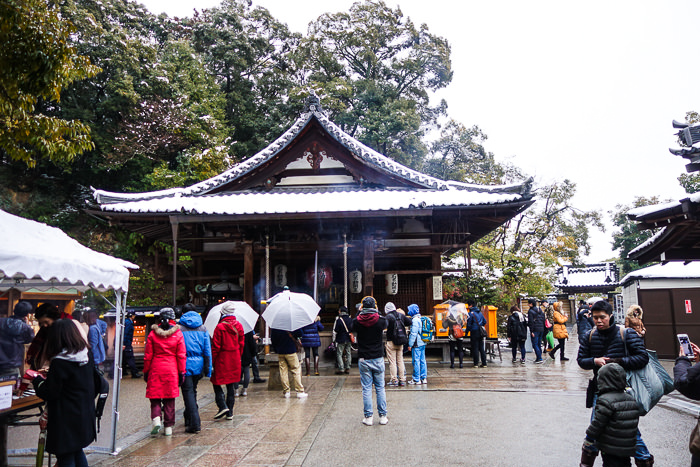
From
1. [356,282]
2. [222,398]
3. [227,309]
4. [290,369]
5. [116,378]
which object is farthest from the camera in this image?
[356,282]

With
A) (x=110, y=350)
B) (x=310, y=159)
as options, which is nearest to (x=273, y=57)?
(x=310, y=159)

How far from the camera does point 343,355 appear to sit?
40.5ft

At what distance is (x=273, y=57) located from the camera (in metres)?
34.7

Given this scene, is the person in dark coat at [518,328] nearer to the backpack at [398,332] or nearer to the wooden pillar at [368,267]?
the wooden pillar at [368,267]

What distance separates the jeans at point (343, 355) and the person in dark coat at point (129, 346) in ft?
18.1

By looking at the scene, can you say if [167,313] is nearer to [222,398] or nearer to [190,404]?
[190,404]

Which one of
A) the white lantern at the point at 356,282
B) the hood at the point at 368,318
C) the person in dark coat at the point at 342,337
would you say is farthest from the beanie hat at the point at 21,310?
the white lantern at the point at 356,282

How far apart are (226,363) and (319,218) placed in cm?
597

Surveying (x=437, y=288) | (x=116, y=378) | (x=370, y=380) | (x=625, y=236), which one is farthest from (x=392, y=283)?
(x=625, y=236)

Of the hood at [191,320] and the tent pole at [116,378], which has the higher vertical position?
the hood at [191,320]

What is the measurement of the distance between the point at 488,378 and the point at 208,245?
31.8 ft

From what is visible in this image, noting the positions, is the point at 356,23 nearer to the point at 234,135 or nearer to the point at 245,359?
the point at 234,135

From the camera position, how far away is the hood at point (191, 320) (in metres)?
6.79

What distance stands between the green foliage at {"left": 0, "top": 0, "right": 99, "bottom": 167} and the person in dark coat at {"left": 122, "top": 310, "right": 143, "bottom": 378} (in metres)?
6.08
